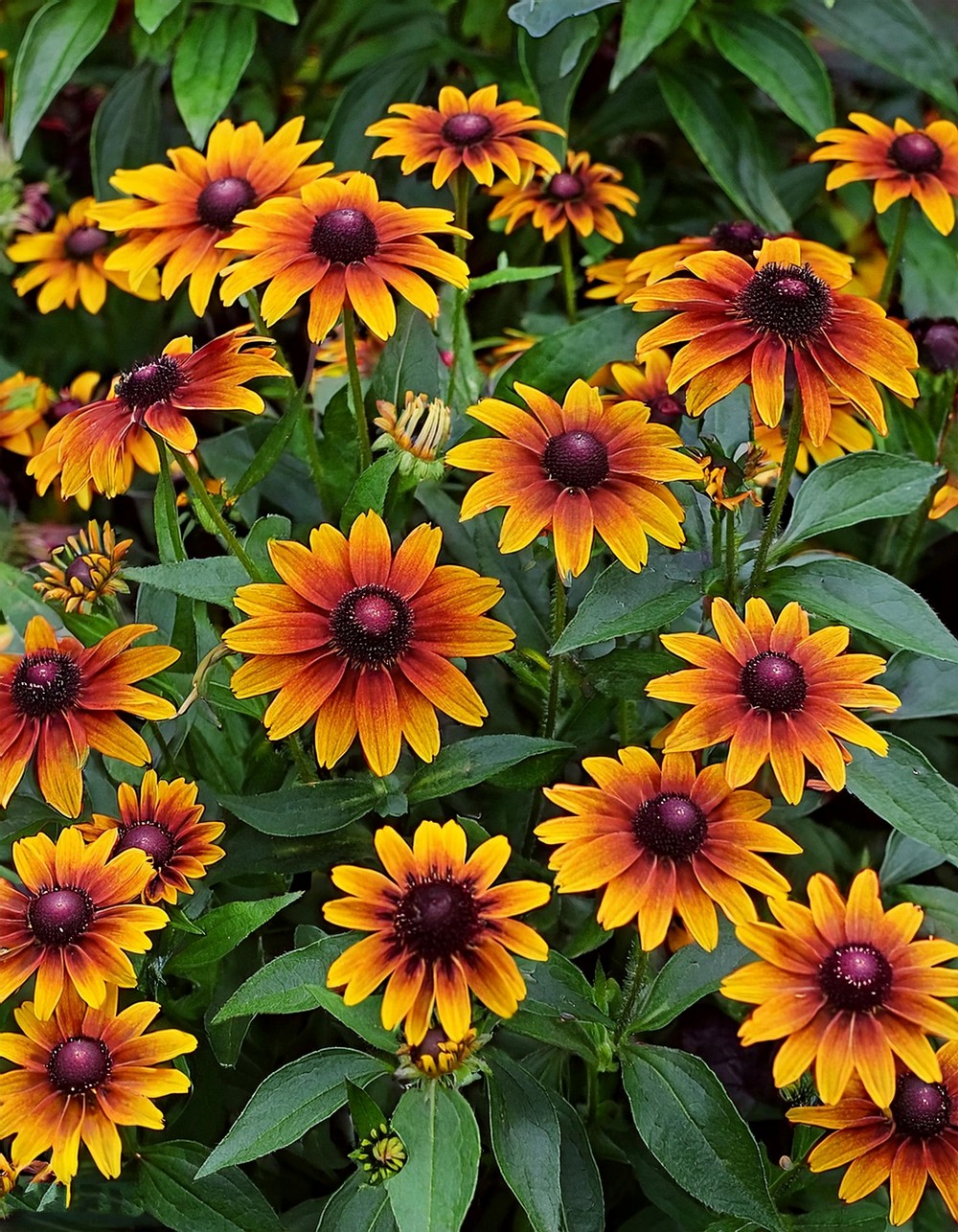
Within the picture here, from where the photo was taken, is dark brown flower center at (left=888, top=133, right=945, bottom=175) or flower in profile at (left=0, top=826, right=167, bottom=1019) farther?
dark brown flower center at (left=888, top=133, right=945, bottom=175)

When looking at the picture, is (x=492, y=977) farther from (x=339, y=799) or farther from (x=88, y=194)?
→ (x=88, y=194)

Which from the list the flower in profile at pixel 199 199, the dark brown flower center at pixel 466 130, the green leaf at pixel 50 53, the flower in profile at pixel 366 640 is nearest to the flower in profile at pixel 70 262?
the green leaf at pixel 50 53

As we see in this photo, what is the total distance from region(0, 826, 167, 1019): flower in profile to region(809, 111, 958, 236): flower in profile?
674mm

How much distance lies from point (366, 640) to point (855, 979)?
259 mm

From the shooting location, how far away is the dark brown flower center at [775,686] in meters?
0.59

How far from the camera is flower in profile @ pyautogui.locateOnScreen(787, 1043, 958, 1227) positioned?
1.86 feet

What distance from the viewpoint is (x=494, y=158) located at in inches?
33.0

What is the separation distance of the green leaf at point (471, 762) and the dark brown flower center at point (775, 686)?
0.37ft

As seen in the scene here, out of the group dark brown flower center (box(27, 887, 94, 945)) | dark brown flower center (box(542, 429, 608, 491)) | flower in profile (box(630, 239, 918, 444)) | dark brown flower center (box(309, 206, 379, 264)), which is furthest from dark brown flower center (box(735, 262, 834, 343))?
dark brown flower center (box(27, 887, 94, 945))

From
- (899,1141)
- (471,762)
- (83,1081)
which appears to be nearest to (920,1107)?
(899,1141)

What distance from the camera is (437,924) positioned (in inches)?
21.1

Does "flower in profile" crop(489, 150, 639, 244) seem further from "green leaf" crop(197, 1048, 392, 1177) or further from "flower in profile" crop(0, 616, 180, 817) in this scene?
"green leaf" crop(197, 1048, 392, 1177)

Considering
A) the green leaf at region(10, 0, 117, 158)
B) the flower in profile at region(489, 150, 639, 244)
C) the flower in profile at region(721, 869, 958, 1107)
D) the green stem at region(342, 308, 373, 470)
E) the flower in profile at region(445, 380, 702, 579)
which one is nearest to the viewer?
the flower in profile at region(721, 869, 958, 1107)

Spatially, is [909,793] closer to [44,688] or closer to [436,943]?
[436,943]
